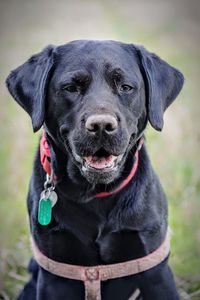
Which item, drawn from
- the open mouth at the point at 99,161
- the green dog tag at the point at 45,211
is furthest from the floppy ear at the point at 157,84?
the green dog tag at the point at 45,211

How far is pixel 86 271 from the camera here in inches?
154

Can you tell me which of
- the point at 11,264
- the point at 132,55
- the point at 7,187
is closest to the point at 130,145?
the point at 132,55

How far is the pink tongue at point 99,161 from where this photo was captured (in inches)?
145

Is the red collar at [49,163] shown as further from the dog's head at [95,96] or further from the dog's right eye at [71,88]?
the dog's right eye at [71,88]

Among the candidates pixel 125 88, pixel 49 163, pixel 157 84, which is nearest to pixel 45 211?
pixel 49 163

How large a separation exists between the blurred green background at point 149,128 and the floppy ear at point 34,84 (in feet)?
5.30

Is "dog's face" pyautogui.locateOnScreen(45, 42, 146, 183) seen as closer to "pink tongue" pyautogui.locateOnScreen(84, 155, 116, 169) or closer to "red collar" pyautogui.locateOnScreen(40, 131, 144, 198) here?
"pink tongue" pyautogui.locateOnScreen(84, 155, 116, 169)

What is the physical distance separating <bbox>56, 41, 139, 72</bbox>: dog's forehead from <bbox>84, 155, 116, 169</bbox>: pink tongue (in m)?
0.47

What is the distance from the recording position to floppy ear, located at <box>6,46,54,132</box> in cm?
380

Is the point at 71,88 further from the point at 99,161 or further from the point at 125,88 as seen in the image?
the point at 99,161

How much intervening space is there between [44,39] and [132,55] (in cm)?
589

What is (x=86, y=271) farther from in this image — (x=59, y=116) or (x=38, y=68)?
(x=38, y=68)

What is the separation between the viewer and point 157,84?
3.95m

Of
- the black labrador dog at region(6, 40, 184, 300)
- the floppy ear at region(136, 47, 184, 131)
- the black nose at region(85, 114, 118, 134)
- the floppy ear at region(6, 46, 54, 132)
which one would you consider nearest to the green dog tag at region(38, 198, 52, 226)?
the black labrador dog at region(6, 40, 184, 300)
